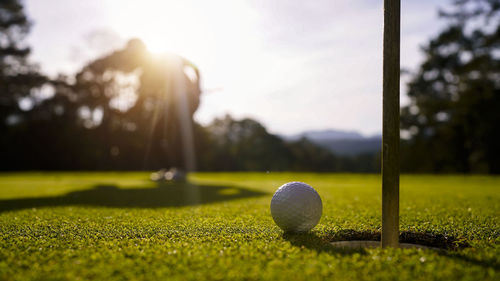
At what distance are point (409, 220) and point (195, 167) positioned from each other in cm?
3465

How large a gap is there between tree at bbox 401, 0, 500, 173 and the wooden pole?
117 feet

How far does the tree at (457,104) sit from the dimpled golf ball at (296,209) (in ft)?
118

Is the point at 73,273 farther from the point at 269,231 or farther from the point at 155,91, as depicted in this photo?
the point at 155,91

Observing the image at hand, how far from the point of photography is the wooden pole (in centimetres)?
419

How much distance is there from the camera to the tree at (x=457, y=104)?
34750 mm

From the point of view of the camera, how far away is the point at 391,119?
420cm

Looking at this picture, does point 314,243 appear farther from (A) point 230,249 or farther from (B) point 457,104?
(B) point 457,104

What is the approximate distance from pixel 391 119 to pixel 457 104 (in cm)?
3886

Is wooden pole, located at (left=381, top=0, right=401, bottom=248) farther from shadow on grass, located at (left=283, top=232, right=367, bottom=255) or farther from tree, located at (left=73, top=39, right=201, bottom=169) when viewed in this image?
tree, located at (left=73, top=39, right=201, bottom=169)

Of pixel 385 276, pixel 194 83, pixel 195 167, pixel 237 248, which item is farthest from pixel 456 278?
pixel 195 167

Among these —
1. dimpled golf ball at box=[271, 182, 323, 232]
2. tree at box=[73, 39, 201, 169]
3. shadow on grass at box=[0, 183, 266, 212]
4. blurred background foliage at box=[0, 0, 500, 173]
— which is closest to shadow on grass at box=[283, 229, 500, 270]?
dimpled golf ball at box=[271, 182, 323, 232]


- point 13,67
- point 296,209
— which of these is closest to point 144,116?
point 13,67

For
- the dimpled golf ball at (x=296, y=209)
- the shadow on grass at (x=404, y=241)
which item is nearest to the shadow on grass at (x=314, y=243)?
the shadow on grass at (x=404, y=241)

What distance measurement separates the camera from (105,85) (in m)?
42.2
